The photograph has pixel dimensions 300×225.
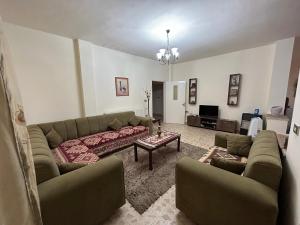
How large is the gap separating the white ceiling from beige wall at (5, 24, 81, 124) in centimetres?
24

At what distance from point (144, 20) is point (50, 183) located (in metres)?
2.64

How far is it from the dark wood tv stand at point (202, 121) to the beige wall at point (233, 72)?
0.40m

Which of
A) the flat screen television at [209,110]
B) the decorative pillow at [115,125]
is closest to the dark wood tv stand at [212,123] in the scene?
the flat screen television at [209,110]

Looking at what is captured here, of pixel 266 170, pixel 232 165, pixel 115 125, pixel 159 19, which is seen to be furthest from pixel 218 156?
pixel 115 125

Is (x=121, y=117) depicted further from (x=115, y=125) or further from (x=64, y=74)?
(x=64, y=74)

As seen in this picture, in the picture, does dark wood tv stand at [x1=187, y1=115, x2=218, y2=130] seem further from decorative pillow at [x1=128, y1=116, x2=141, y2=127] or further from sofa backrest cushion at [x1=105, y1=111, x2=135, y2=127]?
sofa backrest cushion at [x1=105, y1=111, x2=135, y2=127]

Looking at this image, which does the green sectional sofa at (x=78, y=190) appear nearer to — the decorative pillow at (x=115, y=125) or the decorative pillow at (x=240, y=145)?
the decorative pillow at (x=240, y=145)

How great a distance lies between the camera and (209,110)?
5145 millimetres

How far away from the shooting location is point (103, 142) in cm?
297

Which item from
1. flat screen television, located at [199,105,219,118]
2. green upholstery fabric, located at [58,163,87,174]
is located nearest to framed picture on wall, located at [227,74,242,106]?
flat screen television, located at [199,105,219,118]

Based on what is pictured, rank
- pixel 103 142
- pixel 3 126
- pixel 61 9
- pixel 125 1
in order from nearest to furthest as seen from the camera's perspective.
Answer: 1. pixel 3 126
2. pixel 125 1
3. pixel 61 9
4. pixel 103 142

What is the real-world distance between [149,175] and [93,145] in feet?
4.21

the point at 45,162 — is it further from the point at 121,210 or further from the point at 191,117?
the point at 191,117

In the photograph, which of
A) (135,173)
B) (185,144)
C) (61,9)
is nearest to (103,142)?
(135,173)
